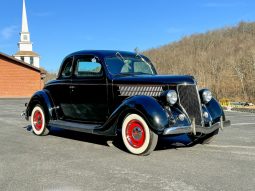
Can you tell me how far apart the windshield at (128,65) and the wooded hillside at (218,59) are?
123 feet

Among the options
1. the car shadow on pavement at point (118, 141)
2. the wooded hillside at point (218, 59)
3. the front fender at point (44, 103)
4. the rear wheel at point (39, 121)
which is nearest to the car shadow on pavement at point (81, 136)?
the car shadow on pavement at point (118, 141)

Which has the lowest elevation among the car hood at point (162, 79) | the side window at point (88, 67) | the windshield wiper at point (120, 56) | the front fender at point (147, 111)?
the front fender at point (147, 111)

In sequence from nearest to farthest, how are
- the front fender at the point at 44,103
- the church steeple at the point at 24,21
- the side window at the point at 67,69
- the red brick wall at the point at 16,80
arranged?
1. the side window at the point at 67,69
2. the front fender at the point at 44,103
3. the red brick wall at the point at 16,80
4. the church steeple at the point at 24,21

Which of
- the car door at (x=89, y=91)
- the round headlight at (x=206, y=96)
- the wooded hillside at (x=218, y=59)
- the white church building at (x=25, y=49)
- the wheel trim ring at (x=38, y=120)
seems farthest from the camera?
the white church building at (x=25, y=49)

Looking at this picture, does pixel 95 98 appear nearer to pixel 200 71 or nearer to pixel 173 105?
pixel 173 105

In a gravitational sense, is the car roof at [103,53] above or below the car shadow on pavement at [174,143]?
above

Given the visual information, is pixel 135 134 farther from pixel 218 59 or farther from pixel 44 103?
pixel 218 59

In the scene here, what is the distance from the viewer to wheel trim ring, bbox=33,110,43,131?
8688mm

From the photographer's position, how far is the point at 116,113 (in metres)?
6.62

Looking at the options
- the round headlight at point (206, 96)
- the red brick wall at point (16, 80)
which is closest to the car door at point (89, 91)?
the round headlight at point (206, 96)

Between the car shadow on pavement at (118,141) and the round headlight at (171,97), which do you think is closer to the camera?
the round headlight at (171,97)

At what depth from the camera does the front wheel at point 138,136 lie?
240 inches

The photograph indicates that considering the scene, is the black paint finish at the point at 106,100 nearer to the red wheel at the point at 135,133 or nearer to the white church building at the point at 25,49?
the red wheel at the point at 135,133

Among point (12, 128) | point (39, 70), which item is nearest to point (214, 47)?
point (39, 70)
